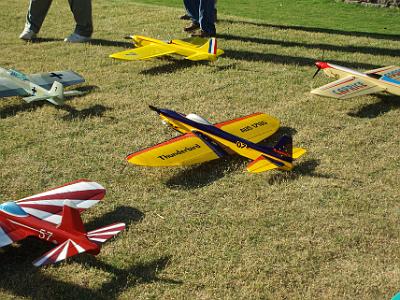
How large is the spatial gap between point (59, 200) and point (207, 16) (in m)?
8.72

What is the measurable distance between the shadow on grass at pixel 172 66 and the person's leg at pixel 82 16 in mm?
2542

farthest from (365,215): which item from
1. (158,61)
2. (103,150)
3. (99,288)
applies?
(158,61)

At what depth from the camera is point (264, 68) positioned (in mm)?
11352

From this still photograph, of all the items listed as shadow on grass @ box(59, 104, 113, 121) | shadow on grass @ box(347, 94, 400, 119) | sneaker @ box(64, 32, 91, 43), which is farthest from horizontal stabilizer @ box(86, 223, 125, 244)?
sneaker @ box(64, 32, 91, 43)

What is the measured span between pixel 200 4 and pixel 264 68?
9.86ft

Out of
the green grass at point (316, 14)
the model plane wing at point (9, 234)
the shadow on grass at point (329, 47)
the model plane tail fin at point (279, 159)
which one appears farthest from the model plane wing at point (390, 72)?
the model plane wing at point (9, 234)

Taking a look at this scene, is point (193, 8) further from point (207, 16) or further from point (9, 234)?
point (9, 234)

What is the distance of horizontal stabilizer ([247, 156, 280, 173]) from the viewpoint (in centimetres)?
671

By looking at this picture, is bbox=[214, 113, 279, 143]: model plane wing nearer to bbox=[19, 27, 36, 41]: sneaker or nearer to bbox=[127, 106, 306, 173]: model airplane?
bbox=[127, 106, 306, 173]: model airplane

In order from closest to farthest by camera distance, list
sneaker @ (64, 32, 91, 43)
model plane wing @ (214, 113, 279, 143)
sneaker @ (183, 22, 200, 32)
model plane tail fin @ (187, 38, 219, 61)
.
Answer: model plane wing @ (214, 113, 279, 143) → model plane tail fin @ (187, 38, 219, 61) → sneaker @ (64, 32, 91, 43) → sneaker @ (183, 22, 200, 32)

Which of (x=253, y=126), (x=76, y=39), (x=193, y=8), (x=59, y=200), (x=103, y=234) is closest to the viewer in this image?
(x=103, y=234)

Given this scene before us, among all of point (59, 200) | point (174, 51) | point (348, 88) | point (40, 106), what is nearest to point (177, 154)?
point (59, 200)

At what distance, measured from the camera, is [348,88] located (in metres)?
9.19

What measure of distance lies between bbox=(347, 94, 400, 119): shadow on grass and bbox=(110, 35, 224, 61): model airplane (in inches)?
135
